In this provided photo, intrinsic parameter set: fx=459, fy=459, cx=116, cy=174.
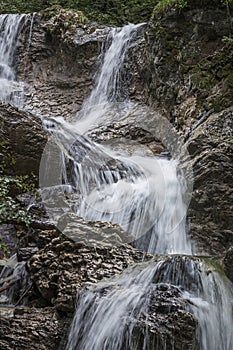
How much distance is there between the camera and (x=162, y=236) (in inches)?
251

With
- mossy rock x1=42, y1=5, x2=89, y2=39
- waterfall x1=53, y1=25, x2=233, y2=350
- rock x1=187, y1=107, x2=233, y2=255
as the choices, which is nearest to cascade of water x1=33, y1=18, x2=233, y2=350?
waterfall x1=53, y1=25, x2=233, y2=350

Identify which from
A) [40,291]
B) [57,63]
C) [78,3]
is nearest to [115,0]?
[78,3]

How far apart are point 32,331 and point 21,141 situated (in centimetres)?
407

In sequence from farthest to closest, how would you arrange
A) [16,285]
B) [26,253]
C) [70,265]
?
[26,253], [16,285], [70,265]

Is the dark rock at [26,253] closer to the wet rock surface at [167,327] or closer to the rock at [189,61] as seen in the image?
the wet rock surface at [167,327]

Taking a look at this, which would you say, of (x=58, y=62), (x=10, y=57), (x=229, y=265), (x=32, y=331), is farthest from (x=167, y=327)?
(x=10, y=57)

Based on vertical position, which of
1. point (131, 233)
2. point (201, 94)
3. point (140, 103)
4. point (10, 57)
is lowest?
point (131, 233)

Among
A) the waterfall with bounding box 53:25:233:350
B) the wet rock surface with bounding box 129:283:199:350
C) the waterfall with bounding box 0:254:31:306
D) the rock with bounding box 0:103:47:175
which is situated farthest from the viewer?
the rock with bounding box 0:103:47:175

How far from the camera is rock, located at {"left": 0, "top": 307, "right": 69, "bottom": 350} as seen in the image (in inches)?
170

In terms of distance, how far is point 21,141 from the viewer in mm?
7832

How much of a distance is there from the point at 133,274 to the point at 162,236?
62.0 inches

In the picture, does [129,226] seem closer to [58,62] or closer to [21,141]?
[21,141]

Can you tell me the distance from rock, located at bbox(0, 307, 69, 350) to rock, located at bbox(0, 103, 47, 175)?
11.5 ft

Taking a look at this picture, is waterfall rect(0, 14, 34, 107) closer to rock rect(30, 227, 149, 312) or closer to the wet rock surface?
rock rect(30, 227, 149, 312)
